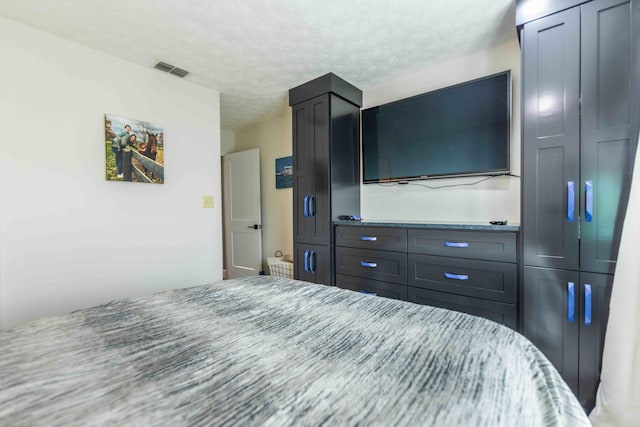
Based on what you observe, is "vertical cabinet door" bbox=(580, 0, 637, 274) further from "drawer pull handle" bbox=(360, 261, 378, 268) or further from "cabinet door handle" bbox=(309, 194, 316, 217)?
"cabinet door handle" bbox=(309, 194, 316, 217)

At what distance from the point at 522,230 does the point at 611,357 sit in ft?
2.35

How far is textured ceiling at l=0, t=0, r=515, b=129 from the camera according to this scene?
1748 mm

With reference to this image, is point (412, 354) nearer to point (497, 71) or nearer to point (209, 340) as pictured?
point (209, 340)

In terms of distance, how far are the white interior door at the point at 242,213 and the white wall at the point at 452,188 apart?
176 cm

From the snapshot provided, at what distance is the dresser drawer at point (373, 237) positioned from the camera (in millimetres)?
2156

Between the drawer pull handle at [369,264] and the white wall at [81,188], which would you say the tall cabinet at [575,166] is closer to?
the drawer pull handle at [369,264]

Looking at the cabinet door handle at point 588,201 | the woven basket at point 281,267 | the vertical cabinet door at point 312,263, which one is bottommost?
the woven basket at point 281,267

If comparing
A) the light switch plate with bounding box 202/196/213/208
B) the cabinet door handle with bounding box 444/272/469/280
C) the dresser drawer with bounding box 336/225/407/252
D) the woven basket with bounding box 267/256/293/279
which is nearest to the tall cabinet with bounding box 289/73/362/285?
the dresser drawer with bounding box 336/225/407/252

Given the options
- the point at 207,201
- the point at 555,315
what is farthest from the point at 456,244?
the point at 207,201

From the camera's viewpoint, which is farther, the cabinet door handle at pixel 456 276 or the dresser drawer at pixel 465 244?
the cabinet door handle at pixel 456 276

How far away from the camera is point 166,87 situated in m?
2.61

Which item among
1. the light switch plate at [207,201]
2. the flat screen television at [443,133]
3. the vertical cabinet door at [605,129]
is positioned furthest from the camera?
the light switch plate at [207,201]

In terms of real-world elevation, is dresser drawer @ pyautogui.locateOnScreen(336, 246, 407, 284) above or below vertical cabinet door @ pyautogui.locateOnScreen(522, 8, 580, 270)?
below

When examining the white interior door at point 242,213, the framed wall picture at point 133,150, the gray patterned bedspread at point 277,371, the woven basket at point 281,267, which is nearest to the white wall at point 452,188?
Answer: the woven basket at point 281,267
